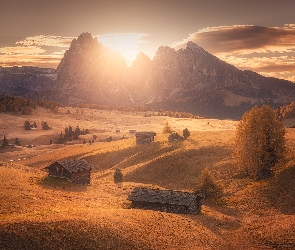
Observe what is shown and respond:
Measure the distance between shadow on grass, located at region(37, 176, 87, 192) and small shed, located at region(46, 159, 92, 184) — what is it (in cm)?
112

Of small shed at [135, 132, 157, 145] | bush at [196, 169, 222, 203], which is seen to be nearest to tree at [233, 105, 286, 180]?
bush at [196, 169, 222, 203]

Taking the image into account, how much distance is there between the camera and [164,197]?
45375mm

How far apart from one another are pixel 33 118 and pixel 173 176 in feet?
480

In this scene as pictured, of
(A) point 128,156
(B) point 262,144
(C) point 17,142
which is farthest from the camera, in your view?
(C) point 17,142

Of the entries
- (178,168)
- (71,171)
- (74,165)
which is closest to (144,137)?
(178,168)

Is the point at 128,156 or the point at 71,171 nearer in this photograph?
the point at 71,171

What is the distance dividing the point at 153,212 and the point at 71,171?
24882 millimetres

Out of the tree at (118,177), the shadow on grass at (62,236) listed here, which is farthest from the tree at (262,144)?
the shadow on grass at (62,236)

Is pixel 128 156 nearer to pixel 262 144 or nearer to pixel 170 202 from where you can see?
pixel 262 144

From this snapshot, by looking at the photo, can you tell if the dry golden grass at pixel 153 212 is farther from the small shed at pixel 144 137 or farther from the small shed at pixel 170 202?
the small shed at pixel 144 137

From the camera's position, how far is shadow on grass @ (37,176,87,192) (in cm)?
5697

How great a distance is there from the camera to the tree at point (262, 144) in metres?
57.8

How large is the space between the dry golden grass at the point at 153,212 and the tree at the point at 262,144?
244 centimetres

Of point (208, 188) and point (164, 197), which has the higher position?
point (164, 197)
